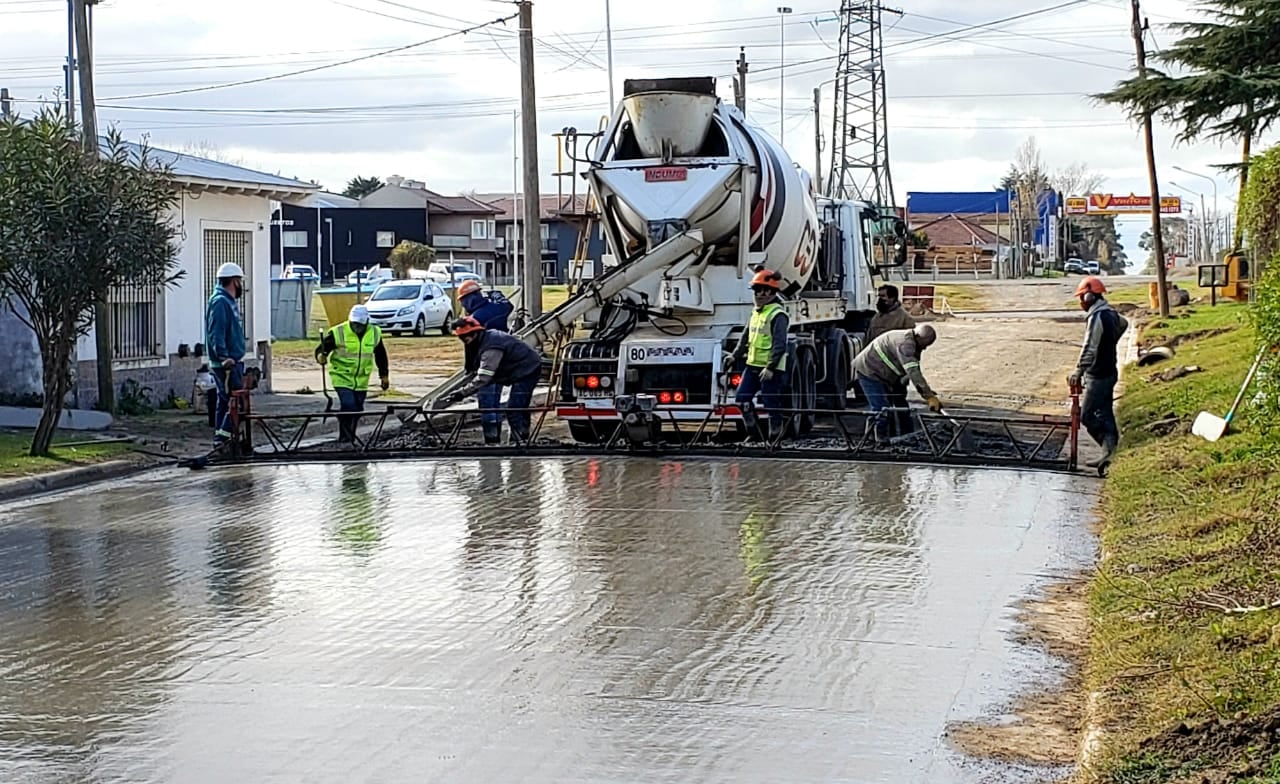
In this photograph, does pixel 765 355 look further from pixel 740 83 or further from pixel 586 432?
pixel 740 83

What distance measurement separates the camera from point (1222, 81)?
18.3 m

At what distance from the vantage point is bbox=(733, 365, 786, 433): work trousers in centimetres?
1619

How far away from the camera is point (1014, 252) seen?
7931 cm

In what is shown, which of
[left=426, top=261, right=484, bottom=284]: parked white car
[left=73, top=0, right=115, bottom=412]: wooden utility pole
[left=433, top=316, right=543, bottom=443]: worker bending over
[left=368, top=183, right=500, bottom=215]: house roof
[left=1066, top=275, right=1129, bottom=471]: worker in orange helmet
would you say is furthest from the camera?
[left=368, top=183, right=500, bottom=215]: house roof

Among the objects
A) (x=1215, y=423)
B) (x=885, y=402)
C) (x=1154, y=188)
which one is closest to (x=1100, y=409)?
(x=1215, y=423)

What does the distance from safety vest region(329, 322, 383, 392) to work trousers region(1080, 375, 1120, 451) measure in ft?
23.7

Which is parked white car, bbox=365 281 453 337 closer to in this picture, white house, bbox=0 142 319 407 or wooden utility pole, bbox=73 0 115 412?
white house, bbox=0 142 319 407

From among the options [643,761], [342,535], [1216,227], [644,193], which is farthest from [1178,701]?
[1216,227]

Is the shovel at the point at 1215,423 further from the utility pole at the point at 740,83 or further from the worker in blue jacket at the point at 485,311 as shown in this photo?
the utility pole at the point at 740,83

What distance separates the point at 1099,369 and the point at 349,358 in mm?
7514

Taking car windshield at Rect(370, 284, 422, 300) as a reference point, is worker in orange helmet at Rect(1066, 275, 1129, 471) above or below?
below

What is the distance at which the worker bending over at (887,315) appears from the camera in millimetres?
23203

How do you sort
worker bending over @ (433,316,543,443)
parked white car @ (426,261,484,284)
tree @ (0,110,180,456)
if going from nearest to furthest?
1. tree @ (0,110,180,456)
2. worker bending over @ (433,316,543,443)
3. parked white car @ (426,261,484,284)

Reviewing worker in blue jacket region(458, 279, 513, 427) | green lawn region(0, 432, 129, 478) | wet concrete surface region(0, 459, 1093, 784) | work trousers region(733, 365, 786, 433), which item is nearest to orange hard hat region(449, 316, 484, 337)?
Result: worker in blue jacket region(458, 279, 513, 427)
